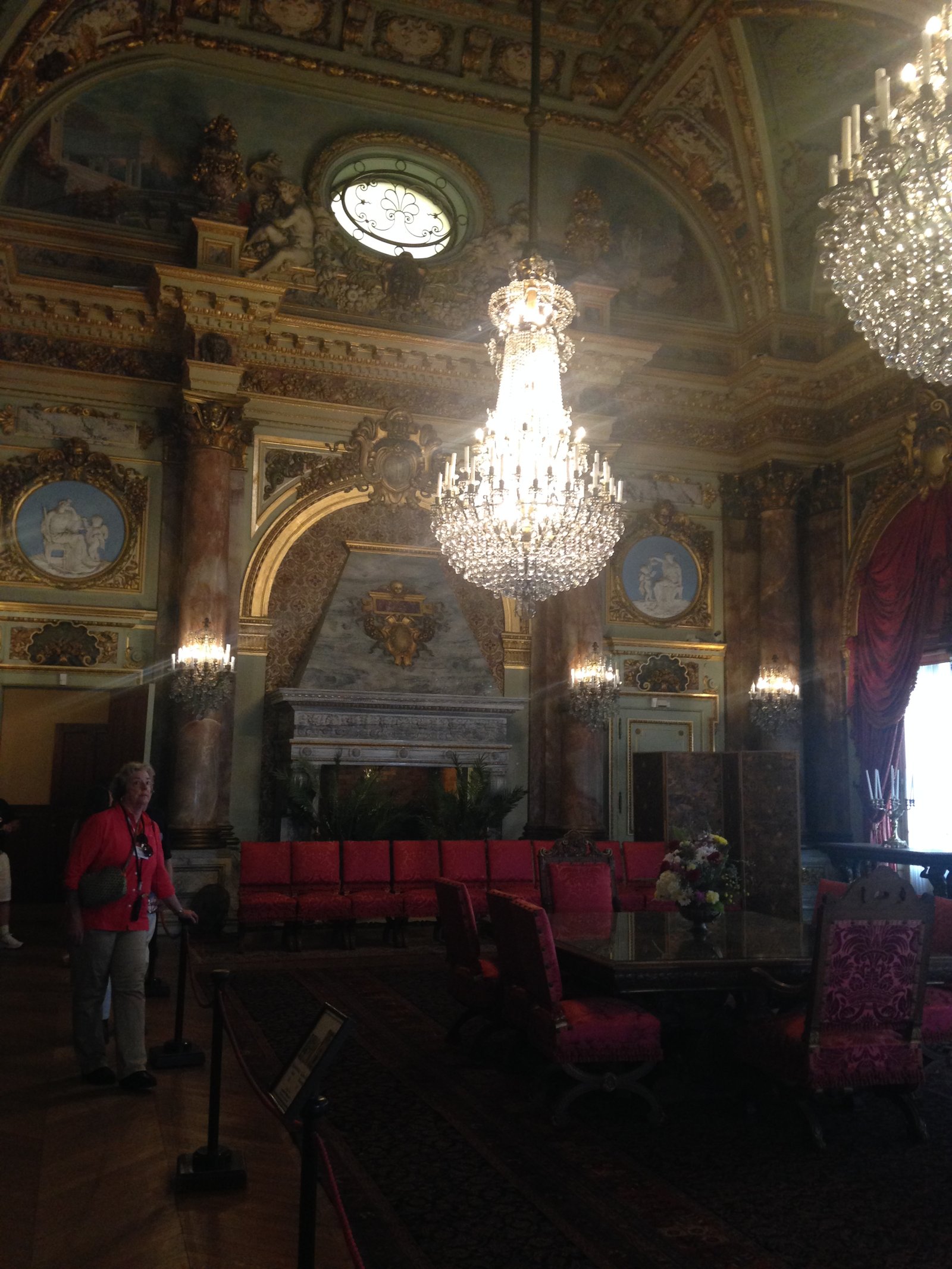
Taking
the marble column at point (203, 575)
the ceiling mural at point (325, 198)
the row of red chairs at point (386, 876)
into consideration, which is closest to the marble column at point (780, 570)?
the ceiling mural at point (325, 198)

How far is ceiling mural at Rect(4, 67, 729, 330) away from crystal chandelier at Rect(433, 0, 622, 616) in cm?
352

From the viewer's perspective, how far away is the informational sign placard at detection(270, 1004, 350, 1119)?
2406 mm

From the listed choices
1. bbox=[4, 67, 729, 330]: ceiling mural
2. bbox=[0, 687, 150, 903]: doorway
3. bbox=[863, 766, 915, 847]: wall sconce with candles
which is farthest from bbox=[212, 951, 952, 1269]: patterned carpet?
bbox=[4, 67, 729, 330]: ceiling mural

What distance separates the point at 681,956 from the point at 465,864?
15.8 feet

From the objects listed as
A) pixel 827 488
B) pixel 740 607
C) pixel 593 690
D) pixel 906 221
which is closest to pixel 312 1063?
pixel 906 221

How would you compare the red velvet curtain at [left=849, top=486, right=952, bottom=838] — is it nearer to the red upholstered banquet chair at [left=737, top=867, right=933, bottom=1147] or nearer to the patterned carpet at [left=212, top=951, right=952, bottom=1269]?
the patterned carpet at [left=212, top=951, right=952, bottom=1269]

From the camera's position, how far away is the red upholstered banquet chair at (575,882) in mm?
6625

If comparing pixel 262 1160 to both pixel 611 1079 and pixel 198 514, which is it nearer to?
pixel 611 1079

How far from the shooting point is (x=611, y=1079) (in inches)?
176

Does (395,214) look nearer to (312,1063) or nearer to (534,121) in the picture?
(534,121)

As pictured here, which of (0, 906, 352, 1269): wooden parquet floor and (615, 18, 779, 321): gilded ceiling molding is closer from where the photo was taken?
(0, 906, 352, 1269): wooden parquet floor

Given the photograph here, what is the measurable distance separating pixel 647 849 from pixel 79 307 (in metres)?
7.34

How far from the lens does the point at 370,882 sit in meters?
9.16

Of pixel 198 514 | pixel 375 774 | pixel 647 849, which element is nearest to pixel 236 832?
pixel 375 774
